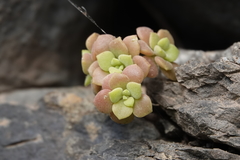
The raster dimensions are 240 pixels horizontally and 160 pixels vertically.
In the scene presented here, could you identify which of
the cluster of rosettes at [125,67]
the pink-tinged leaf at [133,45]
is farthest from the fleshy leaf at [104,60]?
the pink-tinged leaf at [133,45]

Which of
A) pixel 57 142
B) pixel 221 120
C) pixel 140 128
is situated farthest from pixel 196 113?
pixel 57 142

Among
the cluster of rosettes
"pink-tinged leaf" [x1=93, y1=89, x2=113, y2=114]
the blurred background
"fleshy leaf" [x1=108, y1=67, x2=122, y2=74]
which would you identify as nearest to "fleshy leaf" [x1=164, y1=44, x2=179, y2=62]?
the cluster of rosettes

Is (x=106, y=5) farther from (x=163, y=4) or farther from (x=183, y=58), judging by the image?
(x=183, y=58)

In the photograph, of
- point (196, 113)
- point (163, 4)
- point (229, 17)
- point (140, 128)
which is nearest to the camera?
point (196, 113)

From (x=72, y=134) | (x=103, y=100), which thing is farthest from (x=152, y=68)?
(x=72, y=134)

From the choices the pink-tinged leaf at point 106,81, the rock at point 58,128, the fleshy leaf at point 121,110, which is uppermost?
the pink-tinged leaf at point 106,81

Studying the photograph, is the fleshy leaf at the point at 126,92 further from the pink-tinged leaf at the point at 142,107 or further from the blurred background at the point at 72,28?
the blurred background at the point at 72,28

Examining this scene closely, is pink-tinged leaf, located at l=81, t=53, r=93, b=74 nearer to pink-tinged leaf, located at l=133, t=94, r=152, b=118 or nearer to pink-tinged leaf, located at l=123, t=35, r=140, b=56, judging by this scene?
pink-tinged leaf, located at l=123, t=35, r=140, b=56
